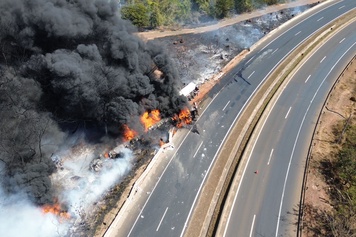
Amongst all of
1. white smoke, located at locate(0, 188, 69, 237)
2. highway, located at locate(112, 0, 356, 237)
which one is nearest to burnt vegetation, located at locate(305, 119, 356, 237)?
highway, located at locate(112, 0, 356, 237)

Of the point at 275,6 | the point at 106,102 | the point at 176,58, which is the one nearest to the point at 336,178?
the point at 106,102

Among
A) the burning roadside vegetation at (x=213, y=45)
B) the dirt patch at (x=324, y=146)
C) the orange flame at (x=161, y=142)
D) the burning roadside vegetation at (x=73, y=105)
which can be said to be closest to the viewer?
the dirt patch at (x=324, y=146)

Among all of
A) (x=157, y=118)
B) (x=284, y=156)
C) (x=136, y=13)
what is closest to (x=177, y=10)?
(x=136, y=13)

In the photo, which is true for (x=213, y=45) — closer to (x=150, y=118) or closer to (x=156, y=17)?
(x=156, y=17)

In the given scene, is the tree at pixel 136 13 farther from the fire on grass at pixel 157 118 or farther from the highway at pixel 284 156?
the highway at pixel 284 156

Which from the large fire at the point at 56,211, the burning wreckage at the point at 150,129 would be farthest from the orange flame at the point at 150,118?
the large fire at the point at 56,211

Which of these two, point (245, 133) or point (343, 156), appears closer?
point (343, 156)

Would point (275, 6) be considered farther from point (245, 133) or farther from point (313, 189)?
point (313, 189)

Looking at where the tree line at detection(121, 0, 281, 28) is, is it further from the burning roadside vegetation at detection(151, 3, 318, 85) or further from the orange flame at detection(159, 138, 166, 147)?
the orange flame at detection(159, 138, 166, 147)
